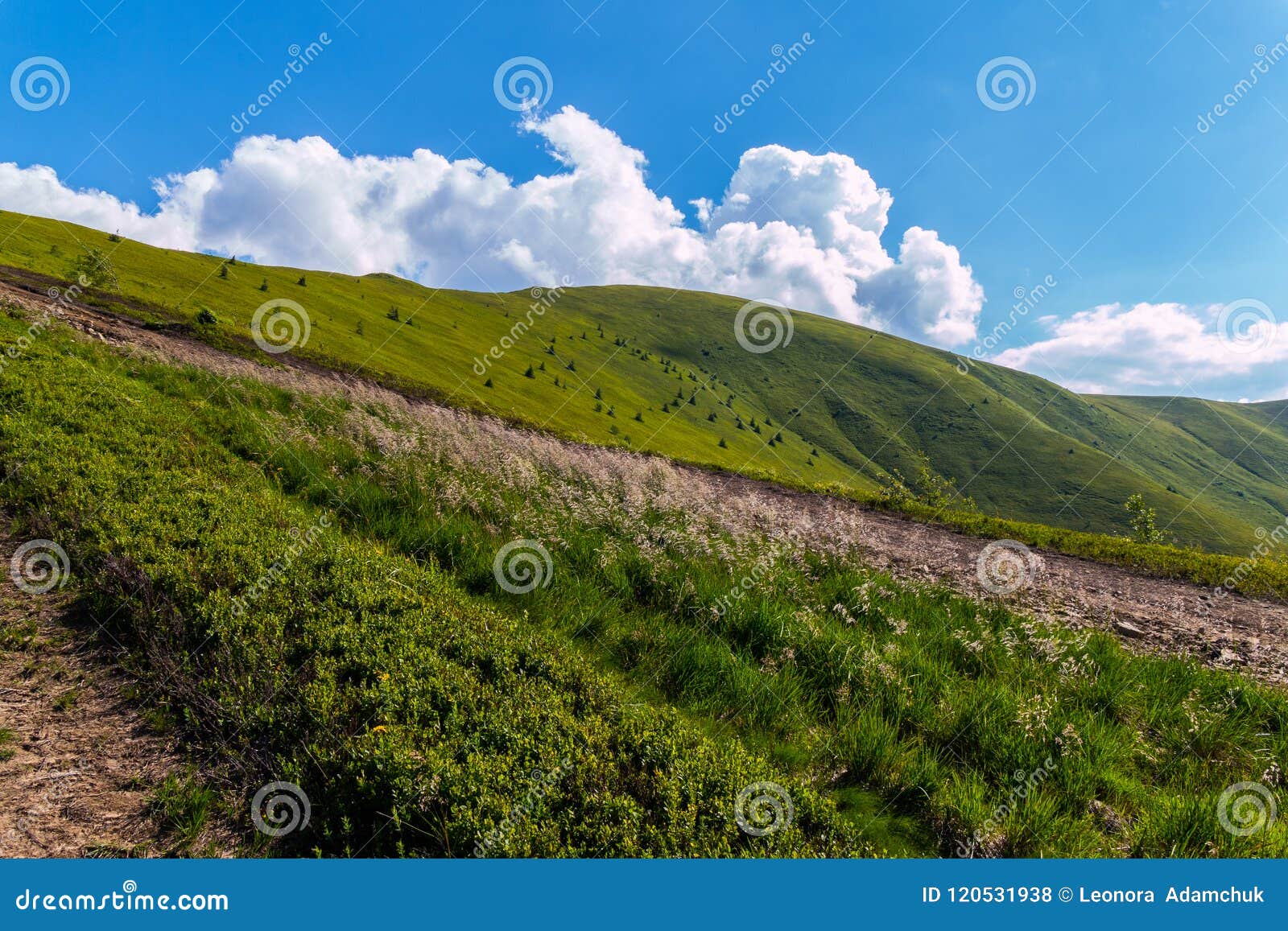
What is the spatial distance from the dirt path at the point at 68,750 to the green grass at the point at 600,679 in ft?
1.25

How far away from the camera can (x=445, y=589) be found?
7.16m

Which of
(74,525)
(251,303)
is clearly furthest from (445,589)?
(251,303)

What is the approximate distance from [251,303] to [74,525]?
2282 inches

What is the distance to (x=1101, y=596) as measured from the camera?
11.0m

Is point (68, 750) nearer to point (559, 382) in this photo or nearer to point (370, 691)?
point (370, 691)

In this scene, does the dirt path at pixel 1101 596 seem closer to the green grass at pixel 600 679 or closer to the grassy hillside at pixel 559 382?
the green grass at pixel 600 679

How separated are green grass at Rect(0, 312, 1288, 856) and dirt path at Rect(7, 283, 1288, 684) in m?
1.07

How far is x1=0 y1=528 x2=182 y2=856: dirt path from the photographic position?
3.91m

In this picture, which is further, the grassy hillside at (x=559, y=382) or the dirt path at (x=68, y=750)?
the grassy hillside at (x=559, y=382)

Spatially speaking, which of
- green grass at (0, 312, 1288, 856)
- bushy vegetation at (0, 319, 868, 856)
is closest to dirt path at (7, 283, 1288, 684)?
green grass at (0, 312, 1288, 856)

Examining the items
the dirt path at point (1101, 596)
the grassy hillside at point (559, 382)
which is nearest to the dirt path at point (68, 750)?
the dirt path at point (1101, 596)

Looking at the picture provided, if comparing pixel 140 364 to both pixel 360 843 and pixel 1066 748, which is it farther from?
pixel 1066 748

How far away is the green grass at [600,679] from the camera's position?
4.20m

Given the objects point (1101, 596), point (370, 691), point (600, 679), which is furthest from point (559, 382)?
point (370, 691)
